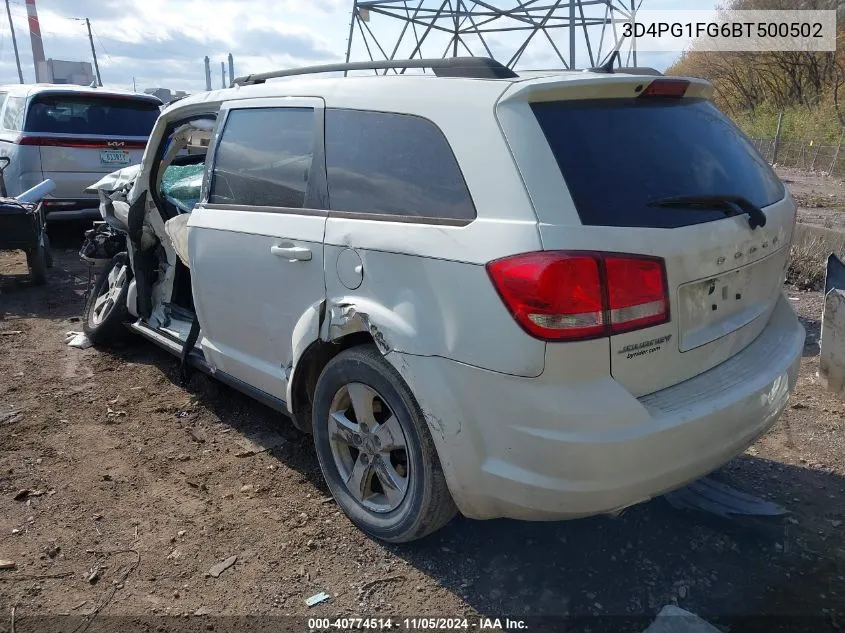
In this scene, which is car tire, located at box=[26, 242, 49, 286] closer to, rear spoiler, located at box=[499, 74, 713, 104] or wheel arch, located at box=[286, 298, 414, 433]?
wheel arch, located at box=[286, 298, 414, 433]

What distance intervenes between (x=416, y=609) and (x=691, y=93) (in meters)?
2.31

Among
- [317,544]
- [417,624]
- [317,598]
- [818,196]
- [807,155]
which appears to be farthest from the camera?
[807,155]

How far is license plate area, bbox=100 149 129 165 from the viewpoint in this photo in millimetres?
8664

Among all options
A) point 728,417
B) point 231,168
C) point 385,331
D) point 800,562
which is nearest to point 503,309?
point 385,331

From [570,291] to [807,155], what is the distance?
2024 cm

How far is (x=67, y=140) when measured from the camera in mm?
8430

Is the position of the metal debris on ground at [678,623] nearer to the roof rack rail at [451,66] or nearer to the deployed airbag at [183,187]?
the roof rack rail at [451,66]

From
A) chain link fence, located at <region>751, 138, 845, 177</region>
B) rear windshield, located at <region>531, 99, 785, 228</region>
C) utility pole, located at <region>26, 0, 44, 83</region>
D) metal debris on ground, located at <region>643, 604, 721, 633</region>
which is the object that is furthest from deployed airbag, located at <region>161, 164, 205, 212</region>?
utility pole, located at <region>26, 0, 44, 83</region>

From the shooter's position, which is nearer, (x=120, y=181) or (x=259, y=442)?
(x=259, y=442)

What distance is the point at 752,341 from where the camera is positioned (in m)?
2.79

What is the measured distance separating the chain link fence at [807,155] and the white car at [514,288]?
16.6 m

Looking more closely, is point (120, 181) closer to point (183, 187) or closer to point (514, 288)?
point (183, 187)

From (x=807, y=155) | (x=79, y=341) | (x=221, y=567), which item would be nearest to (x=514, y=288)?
(x=221, y=567)

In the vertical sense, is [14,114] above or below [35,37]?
below
